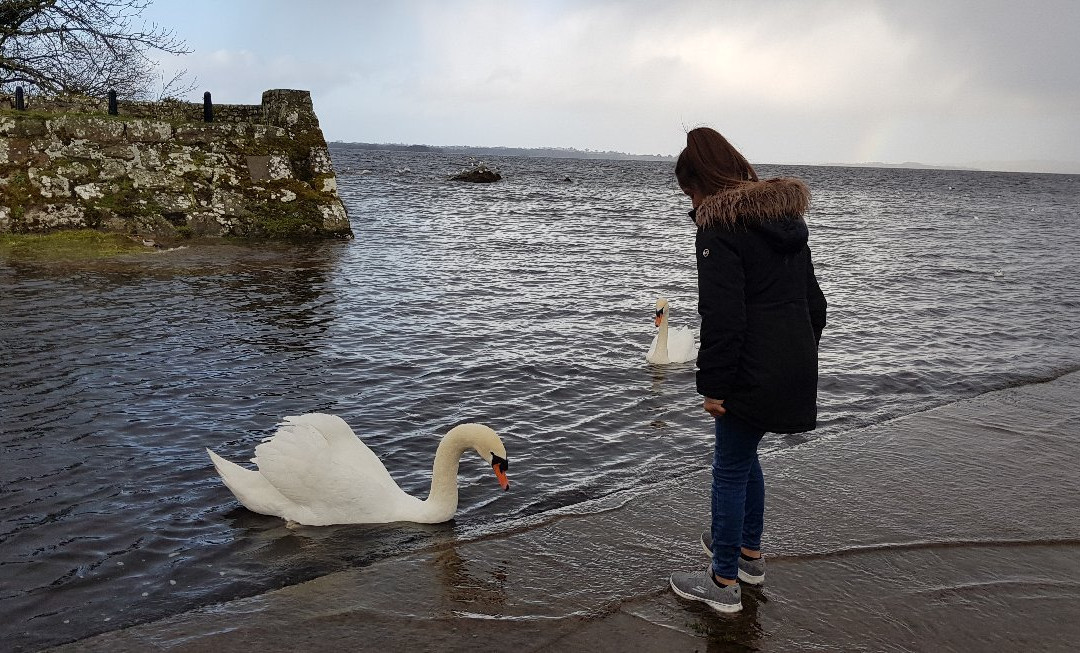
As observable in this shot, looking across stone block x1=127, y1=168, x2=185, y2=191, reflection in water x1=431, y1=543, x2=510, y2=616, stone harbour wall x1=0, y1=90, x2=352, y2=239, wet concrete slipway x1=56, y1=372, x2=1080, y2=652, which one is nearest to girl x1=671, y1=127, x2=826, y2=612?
wet concrete slipway x1=56, y1=372, x2=1080, y2=652

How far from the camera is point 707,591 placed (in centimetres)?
382

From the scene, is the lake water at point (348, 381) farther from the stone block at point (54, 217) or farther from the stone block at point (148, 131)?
the stone block at point (148, 131)

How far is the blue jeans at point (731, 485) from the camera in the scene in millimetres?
3613

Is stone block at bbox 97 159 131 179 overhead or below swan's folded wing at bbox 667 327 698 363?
overhead

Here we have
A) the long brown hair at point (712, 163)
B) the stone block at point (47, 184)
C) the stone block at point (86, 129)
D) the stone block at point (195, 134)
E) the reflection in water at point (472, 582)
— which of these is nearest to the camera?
the long brown hair at point (712, 163)

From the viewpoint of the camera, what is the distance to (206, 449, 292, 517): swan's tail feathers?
502cm

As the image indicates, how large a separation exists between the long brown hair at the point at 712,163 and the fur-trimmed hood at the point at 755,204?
10cm

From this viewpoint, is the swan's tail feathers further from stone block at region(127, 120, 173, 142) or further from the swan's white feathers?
stone block at region(127, 120, 173, 142)

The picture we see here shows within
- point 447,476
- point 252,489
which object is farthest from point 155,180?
point 447,476

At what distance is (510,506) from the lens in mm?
5277

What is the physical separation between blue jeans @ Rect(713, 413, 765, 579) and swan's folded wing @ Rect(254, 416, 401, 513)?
222 centimetres

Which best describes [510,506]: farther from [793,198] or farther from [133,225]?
[133,225]

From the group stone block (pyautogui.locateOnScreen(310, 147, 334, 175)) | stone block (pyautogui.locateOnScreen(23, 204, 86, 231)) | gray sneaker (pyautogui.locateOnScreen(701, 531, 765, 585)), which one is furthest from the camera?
stone block (pyautogui.locateOnScreen(310, 147, 334, 175))

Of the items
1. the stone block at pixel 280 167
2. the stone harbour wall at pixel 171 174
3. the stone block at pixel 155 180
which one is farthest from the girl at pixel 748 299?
the stone block at pixel 280 167
